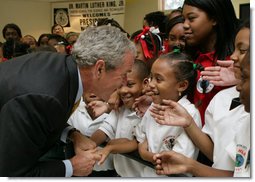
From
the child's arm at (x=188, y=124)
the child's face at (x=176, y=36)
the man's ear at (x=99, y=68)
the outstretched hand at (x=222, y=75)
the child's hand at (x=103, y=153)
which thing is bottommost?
the child's hand at (x=103, y=153)

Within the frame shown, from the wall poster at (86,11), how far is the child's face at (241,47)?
5.27 ft

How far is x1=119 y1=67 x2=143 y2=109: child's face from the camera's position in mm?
960

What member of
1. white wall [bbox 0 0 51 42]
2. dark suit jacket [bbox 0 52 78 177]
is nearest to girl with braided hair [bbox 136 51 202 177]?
dark suit jacket [bbox 0 52 78 177]

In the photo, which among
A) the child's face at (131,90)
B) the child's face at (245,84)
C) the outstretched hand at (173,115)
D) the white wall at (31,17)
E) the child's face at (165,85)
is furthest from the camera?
the white wall at (31,17)

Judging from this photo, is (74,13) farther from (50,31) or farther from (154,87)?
(154,87)

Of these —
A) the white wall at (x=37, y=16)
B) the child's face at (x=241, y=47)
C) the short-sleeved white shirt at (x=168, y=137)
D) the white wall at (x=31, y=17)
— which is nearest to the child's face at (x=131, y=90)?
the short-sleeved white shirt at (x=168, y=137)

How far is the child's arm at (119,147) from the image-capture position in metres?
0.89

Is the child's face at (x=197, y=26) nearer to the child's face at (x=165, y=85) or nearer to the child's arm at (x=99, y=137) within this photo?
the child's face at (x=165, y=85)

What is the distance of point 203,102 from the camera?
32.6 inches

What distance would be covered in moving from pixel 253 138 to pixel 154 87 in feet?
0.96

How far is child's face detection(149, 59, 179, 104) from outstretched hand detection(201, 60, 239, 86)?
9 cm

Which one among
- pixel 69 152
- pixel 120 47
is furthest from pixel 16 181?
pixel 120 47

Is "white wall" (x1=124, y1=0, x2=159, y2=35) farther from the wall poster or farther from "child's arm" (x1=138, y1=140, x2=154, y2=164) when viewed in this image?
"child's arm" (x1=138, y1=140, x2=154, y2=164)

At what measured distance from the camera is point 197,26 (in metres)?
0.91
